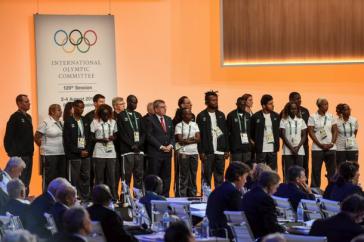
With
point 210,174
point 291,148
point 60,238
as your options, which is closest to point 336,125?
point 291,148

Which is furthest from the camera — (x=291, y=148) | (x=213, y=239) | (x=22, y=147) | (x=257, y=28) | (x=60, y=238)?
(x=257, y=28)

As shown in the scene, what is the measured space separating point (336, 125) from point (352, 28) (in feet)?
9.03

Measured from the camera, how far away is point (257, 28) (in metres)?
16.8

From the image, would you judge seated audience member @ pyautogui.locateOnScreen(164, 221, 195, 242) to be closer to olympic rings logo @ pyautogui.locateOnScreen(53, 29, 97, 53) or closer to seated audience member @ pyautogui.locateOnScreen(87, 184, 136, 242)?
seated audience member @ pyautogui.locateOnScreen(87, 184, 136, 242)

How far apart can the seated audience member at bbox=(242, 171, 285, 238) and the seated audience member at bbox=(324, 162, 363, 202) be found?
137 centimetres

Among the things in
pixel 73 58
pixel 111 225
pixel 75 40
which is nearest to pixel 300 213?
pixel 111 225

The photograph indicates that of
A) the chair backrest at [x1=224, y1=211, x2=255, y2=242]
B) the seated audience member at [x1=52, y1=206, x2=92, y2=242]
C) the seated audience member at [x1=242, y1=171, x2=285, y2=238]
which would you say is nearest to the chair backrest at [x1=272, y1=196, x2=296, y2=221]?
the seated audience member at [x1=242, y1=171, x2=285, y2=238]

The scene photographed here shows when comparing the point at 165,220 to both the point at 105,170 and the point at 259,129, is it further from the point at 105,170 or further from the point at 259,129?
the point at 259,129

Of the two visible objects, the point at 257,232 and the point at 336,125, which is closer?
the point at 257,232

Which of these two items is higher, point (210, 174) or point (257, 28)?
point (257, 28)

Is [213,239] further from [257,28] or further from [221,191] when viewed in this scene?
[257,28]

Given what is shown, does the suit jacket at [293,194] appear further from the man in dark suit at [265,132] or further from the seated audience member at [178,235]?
the man in dark suit at [265,132]

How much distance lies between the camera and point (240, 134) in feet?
48.2

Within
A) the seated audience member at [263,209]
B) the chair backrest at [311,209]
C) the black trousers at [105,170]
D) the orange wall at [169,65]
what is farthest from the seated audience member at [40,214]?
the orange wall at [169,65]
